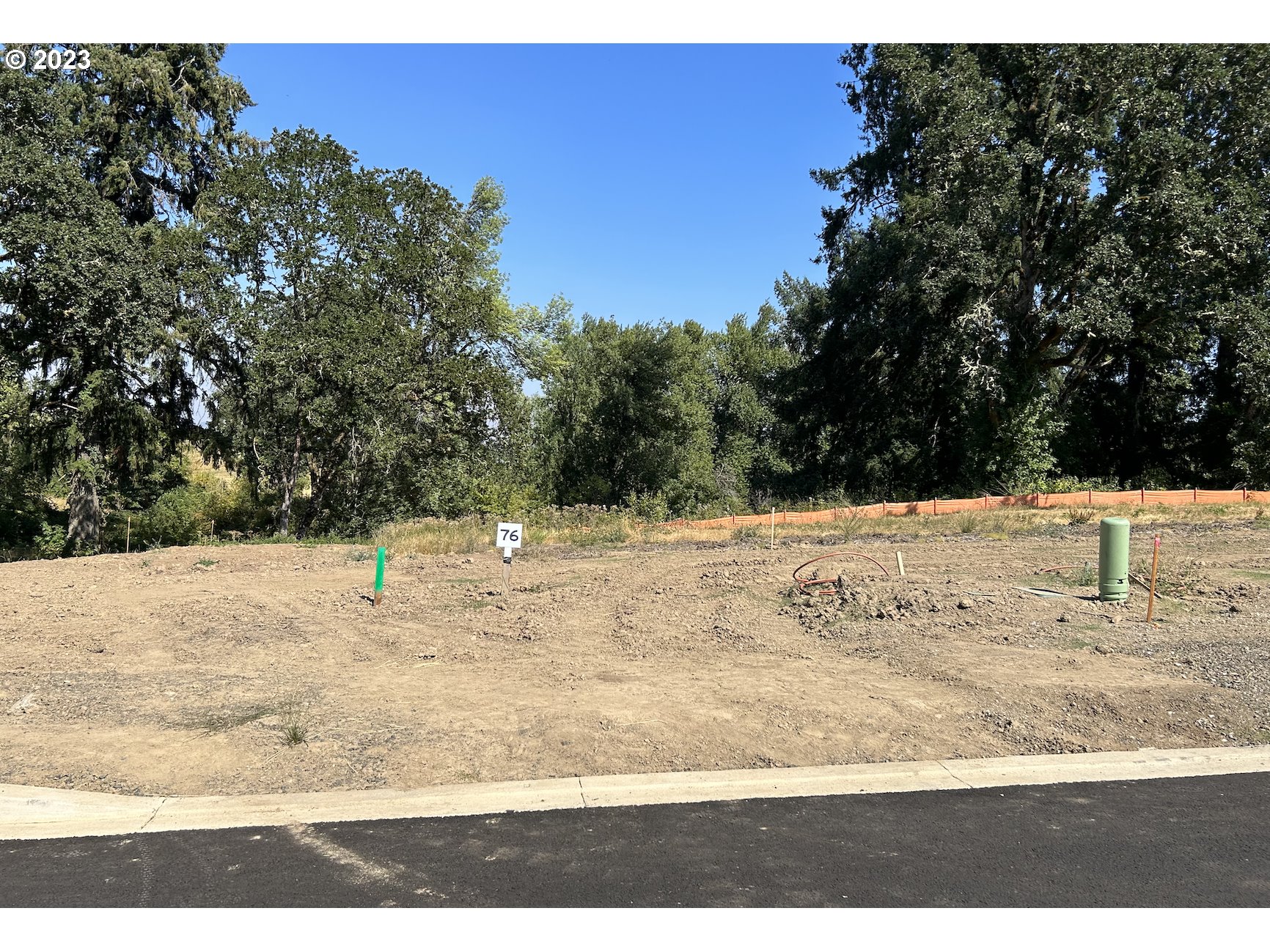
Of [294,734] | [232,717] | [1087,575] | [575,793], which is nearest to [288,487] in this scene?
[232,717]

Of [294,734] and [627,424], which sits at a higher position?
[627,424]

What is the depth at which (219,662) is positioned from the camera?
945 cm

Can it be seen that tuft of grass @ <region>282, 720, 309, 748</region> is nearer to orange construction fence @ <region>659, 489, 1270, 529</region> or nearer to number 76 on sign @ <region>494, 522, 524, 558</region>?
number 76 on sign @ <region>494, 522, 524, 558</region>

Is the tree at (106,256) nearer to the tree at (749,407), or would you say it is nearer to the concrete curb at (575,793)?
the concrete curb at (575,793)

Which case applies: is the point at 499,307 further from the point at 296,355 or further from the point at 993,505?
the point at 993,505

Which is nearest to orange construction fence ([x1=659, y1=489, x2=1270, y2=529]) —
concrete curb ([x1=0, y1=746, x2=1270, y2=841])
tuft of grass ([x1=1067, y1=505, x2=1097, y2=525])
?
tuft of grass ([x1=1067, y1=505, x2=1097, y2=525])

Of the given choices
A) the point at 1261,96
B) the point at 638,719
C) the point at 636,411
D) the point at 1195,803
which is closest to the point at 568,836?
the point at 638,719

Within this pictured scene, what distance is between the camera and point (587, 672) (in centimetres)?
920

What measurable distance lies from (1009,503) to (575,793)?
77.9ft

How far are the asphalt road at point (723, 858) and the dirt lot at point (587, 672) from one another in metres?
0.97

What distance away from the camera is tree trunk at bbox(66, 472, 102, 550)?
977 inches

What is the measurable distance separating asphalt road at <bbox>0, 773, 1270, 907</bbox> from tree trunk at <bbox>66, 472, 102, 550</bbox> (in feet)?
76.1

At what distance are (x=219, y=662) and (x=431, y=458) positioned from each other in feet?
58.8

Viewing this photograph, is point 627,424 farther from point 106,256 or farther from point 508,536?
point 508,536
